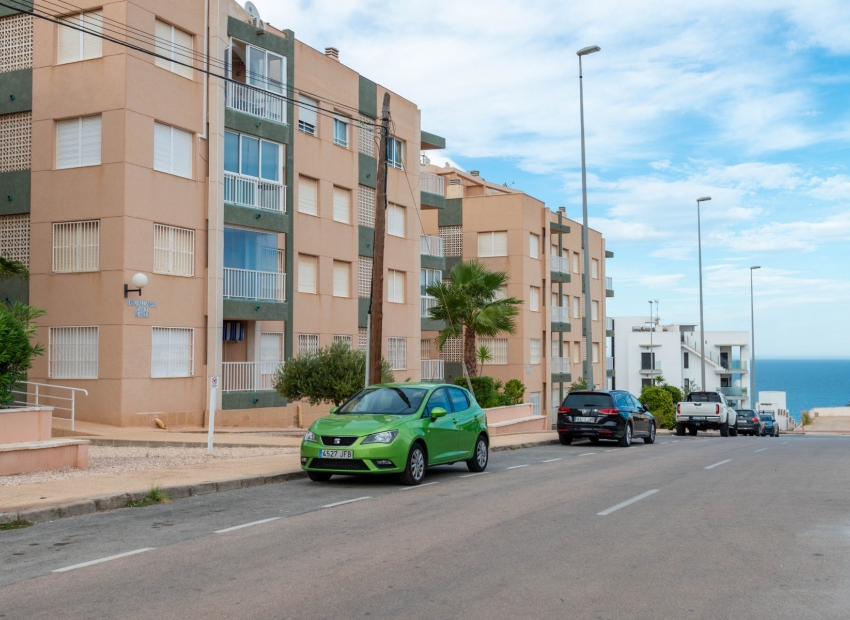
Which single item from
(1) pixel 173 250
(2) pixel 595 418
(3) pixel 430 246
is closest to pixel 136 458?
(1) pixel 173 250

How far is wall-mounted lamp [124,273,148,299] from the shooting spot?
79.0ft

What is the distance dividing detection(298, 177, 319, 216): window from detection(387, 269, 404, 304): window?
614 centimetres

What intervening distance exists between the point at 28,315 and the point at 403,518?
989cm

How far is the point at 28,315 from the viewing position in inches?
672

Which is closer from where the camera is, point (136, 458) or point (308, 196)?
point (136, 458)

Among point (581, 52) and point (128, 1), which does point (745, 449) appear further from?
point (128, 1)

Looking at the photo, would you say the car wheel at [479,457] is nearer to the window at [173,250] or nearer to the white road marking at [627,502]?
the white road marking at [627,502]

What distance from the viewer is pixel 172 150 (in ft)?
86.9

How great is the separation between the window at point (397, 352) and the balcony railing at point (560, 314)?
56.9 ft

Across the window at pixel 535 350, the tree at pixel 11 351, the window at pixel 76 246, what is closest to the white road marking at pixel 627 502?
the tree at pixel 11 351

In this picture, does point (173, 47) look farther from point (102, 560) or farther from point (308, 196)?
point (102, 560)

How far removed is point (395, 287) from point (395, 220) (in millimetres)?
2884

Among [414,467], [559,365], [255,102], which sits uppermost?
[255,102]

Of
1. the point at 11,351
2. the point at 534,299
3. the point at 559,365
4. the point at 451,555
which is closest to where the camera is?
the point at 451,555
